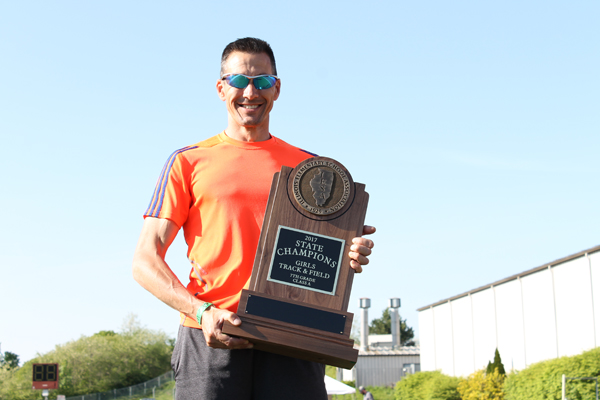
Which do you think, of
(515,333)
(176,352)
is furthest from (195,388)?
(515,333)

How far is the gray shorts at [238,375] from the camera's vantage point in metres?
3.02

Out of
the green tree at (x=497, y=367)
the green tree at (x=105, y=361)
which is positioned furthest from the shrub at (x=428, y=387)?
the green tree at (x=105, y=361)

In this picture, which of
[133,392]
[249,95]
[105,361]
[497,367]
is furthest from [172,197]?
[105,361]

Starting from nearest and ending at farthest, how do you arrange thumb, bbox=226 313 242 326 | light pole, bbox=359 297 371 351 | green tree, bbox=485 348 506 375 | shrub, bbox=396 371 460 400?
thumb, bbox=226 313 242 326 → green tree, bbox=485 348 506 375 → shrub, bbox=396 371 460 400 → light pole, bbox=359 297 371 351

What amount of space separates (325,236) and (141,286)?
0.91 metres

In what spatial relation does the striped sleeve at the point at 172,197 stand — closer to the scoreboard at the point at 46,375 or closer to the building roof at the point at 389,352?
the scoreboard at the point at 46,375

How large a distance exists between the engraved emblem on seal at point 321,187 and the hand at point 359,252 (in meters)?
0.20

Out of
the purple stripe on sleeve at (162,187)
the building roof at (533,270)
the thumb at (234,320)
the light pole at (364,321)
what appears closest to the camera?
the thumb at (234,320)

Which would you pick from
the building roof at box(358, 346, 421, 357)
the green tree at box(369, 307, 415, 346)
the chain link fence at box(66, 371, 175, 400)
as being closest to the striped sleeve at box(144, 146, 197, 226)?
the chain link fence at box(66, 371, 175, 400)

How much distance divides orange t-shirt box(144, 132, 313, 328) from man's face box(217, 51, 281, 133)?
16cm

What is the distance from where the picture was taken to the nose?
3406mm

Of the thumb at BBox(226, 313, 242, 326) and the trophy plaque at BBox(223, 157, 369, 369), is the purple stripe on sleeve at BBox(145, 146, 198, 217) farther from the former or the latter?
the thumb at BBox(226, 313, 242, 326)

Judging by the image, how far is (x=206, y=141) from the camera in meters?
3.50

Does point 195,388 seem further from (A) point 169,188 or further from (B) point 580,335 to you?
(B) point 580,335
